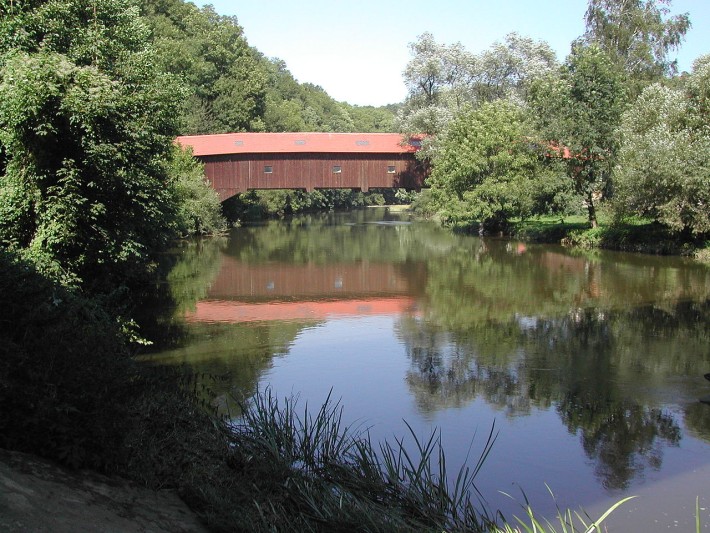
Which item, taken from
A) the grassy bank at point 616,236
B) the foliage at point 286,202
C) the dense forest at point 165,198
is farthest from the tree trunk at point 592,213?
the foliage at point 286,202

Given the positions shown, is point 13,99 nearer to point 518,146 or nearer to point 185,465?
point 185,465

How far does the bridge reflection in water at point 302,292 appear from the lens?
1797cm

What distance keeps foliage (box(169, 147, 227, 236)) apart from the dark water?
777 cm

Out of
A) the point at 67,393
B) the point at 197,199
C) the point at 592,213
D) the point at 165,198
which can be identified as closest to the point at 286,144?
the point at 197,199

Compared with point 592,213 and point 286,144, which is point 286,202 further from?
point 592,213

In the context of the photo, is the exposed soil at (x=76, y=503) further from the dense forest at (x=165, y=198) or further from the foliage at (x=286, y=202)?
the foliage at (x=286, y=202)

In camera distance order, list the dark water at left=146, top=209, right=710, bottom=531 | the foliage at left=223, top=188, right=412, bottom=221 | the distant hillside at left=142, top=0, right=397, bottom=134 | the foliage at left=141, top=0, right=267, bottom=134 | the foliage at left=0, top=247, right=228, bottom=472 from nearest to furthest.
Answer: the foliage at left=0, top=247, right=228, bottom=472
the dark water at left=146, top=209, right=710, bottom=531
the foliage at left=223, top=188, right=412, bottom=221
the distant hillside at left=142, top=0, right=397, bottom=134
the foliage at left=141, top=0, right=267, bottom=134

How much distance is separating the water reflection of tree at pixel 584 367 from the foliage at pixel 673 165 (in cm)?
848

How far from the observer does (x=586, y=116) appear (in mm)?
31266

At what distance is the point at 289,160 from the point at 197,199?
5770mm

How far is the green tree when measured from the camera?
38.9 ft

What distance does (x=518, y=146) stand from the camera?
35.2 meters

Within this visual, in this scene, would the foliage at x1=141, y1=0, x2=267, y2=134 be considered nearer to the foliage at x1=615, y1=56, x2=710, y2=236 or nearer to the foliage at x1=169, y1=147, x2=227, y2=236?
the foliage at x1=169, y1=147, x2=227, y2=236

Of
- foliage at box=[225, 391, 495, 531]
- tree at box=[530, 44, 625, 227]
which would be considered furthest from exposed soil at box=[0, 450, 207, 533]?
tree at box=[530, 44, 625, 227]
